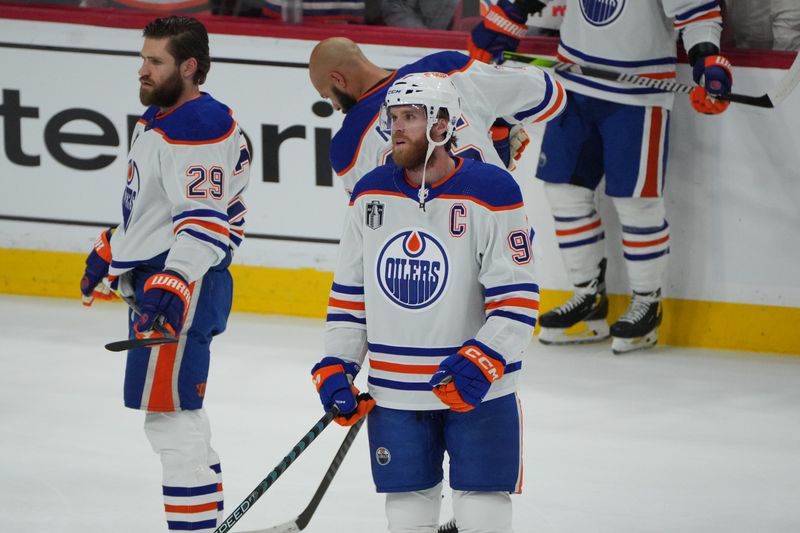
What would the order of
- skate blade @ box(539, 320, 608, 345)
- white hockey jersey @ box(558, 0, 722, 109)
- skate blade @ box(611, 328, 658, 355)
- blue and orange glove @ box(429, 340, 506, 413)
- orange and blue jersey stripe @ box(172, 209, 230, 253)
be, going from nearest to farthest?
blue and orange glove @ box(429, 340, 506, 413) → orange and blue jersey stripe @ box(172, 209, 230, 253) → white hockey jersey @ box(558, 0, 722, 109) → skate blade @ box(611, 328, 658, 355) → skate blade @ box(539, 320, 608, 345)

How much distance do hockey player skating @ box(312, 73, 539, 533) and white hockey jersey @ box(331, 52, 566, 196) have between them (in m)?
0.52

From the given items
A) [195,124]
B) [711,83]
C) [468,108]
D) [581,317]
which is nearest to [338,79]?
[468,108]

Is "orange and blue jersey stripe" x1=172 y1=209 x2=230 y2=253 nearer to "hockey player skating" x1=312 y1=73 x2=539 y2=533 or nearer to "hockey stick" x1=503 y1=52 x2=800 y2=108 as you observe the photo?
"hockey player skating" x1=312 y1=73 x2=539 y2=533

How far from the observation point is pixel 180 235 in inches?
117

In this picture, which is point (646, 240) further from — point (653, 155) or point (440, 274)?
point (440, 274)

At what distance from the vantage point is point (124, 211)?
3.14 metres

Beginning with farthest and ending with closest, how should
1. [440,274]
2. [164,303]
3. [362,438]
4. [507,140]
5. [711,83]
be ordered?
[711,83] < [362,438] < [507,140] < [164,303] < [440,274]

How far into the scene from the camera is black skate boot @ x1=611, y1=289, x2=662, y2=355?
5164mm

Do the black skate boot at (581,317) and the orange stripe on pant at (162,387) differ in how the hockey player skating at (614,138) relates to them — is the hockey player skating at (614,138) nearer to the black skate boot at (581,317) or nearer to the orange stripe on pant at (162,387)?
the black skate boot at (581,317)

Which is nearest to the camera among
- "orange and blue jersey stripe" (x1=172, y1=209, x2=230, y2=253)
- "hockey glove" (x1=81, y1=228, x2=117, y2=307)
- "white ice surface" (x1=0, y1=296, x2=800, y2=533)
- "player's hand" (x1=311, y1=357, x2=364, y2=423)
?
"player's hand" (x1=311, y1=357, x2=364, y2=423)

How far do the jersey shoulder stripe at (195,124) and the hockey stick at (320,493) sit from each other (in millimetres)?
708

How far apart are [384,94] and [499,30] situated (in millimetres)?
2062

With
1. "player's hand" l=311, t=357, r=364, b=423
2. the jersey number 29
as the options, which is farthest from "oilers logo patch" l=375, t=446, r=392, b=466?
the jersey number 29

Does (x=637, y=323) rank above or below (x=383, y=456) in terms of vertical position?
below
